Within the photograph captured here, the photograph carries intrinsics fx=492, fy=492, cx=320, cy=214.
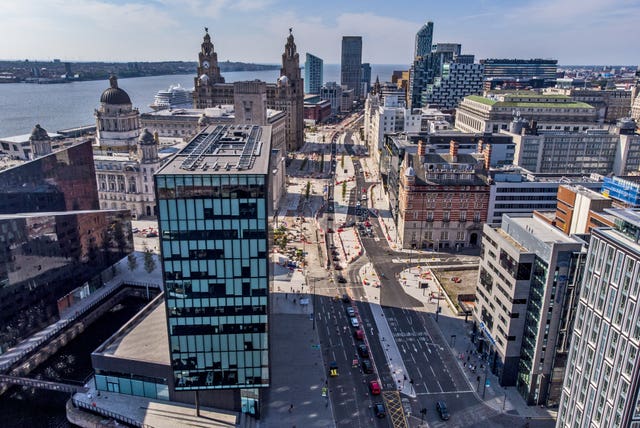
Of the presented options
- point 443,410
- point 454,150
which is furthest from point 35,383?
point 454,150

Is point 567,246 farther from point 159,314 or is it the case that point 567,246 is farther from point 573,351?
point 159,314

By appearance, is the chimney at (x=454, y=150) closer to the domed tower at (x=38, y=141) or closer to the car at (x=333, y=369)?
the car at (x=333, y=369)

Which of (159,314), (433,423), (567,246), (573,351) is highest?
(567,246)

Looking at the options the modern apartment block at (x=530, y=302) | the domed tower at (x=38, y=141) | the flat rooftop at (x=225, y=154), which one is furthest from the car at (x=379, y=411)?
the domed tower at (x=38, y=141)

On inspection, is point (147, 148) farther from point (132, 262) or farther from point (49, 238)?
point (49, 238)

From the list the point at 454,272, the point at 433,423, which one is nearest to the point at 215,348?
the point at 433,423

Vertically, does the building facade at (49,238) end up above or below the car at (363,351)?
above
